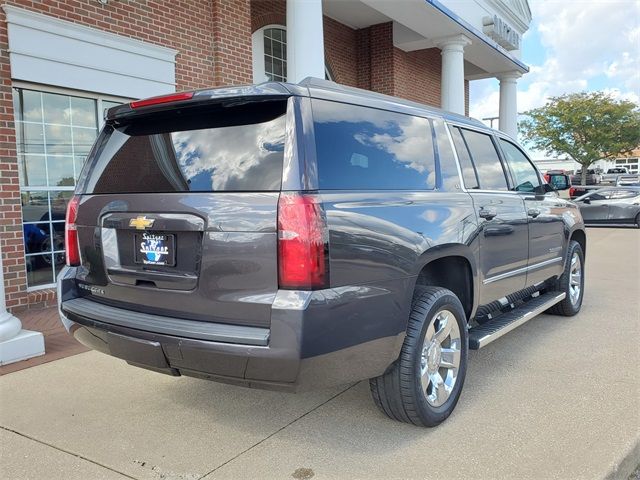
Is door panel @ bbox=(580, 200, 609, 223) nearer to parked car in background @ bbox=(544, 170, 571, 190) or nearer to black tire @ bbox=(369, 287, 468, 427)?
parked car in background @ bbox=(544, 170, 571, 190)

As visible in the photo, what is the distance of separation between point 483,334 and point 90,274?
2.63m

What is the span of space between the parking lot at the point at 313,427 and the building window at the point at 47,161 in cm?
220

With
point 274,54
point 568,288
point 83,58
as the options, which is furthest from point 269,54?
point 568,288

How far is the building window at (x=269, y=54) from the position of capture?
10539 millimetres

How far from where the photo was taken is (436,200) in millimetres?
3445

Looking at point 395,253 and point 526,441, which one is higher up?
point 395,253

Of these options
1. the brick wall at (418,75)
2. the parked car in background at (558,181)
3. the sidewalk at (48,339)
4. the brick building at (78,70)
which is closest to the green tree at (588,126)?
the brick wall at (418,75)

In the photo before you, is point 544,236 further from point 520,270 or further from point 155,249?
point 155,249

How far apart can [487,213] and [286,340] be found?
6.93ft

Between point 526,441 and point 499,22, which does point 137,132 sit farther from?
point 499,22

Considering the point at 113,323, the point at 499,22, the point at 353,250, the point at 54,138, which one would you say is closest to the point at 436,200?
the point at 353,250

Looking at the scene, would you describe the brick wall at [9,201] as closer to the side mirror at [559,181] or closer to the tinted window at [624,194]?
the side mirror at [559,181]

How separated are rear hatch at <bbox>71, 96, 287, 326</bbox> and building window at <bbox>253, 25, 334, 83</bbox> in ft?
24.7

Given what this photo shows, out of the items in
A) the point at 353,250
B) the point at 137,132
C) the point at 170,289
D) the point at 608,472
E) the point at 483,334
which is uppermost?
the point at 137,132
